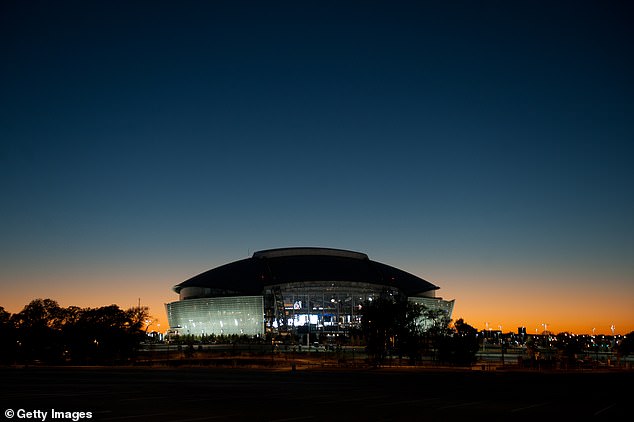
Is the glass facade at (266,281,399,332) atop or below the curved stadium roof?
below

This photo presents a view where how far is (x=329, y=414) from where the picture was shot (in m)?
17.7

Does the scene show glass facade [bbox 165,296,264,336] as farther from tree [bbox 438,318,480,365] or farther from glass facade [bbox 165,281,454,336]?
tree [bbox 438,318,480,365]

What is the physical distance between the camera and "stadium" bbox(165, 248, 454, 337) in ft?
495

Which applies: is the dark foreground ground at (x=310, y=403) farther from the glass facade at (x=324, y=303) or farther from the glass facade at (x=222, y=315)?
the glass facade at (x=324, y=303)

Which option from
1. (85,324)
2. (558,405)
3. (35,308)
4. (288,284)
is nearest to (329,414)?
(558,405)

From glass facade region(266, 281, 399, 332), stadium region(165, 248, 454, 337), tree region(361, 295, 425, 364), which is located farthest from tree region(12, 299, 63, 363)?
glass facade region(266, 281, 399, 332)

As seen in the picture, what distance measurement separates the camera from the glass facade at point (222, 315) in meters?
150

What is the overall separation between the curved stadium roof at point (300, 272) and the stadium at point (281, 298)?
11.0 inches

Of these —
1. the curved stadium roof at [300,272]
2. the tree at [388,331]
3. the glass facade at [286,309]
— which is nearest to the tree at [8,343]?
the tree at [388,331]

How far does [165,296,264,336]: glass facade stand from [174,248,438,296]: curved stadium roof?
452 cm

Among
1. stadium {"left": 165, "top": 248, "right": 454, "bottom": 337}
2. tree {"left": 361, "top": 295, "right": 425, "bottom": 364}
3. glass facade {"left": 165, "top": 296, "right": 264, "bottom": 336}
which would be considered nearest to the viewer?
tree {"left": 361, "top": 295, "right": 425, "bottom": 364}

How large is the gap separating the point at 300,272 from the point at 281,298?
11659mm

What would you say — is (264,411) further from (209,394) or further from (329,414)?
(209,394)

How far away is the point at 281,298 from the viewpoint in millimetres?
152250
